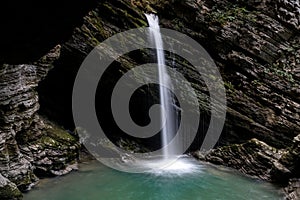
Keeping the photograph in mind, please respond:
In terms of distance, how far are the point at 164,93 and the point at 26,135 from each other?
21.9 ft

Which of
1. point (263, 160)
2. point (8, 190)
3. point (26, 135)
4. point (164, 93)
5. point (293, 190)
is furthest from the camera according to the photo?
point (164, 93)

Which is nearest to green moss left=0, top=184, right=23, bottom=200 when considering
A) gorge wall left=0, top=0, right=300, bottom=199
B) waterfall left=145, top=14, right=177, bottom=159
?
gorge wall left=0, top=0, right=300, bottom=199

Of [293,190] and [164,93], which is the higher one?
[164,93]

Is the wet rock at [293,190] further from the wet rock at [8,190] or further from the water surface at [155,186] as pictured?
the wet rock at [8,190]

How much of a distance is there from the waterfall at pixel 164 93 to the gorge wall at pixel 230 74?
1.63ft

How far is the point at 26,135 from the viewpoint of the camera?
43.0 ft

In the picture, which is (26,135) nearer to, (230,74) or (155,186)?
(155,186)

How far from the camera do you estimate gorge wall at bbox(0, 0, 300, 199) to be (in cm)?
1303

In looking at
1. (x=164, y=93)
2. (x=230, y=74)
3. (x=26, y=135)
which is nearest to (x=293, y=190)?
(x=230, y=74)

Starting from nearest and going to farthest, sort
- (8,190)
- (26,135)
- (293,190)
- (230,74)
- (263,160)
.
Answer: (8,190) → (293,190) → (26,135) → (263,160) → (230,74)

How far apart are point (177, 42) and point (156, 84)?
220 centimetres

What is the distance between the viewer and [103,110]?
18953mm

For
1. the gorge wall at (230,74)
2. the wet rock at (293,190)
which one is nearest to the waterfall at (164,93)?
the gorge wall at (230,74)

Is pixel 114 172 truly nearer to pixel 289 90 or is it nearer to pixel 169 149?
pixel 169 149
